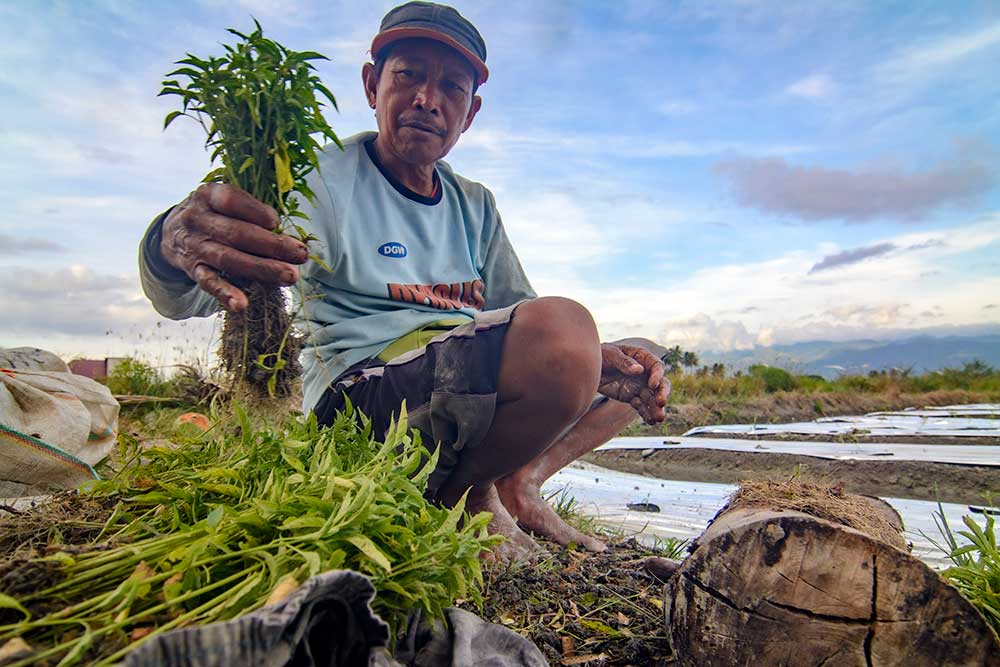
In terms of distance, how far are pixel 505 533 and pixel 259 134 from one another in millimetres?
1540

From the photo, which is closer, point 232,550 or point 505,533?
point 232,550

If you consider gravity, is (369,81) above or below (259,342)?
above

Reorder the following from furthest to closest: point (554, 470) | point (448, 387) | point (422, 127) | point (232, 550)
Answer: point (554, 470), point (422, 127), point (448, 387), point (232, 550)

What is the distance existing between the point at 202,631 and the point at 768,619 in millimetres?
1164

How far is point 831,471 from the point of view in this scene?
5.56 metres

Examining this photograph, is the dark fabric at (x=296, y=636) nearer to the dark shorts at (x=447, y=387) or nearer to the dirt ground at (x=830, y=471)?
the dark shorts at (x=447, y=387)

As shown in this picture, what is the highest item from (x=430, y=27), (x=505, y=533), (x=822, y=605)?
(x=430, y=27)

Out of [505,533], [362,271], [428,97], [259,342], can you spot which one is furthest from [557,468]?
[428,97]

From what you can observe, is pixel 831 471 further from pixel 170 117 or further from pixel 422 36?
pixel 170 117

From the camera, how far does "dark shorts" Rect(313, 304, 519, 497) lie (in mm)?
2011

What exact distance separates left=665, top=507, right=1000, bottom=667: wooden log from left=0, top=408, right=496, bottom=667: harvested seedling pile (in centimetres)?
61

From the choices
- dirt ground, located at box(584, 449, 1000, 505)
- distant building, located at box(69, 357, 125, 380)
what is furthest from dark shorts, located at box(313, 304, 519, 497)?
distant building, located at box(69, 357, 125, 380)

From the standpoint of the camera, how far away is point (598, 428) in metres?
3.19

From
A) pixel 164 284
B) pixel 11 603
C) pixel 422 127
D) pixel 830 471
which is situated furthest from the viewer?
pixel 830 471
